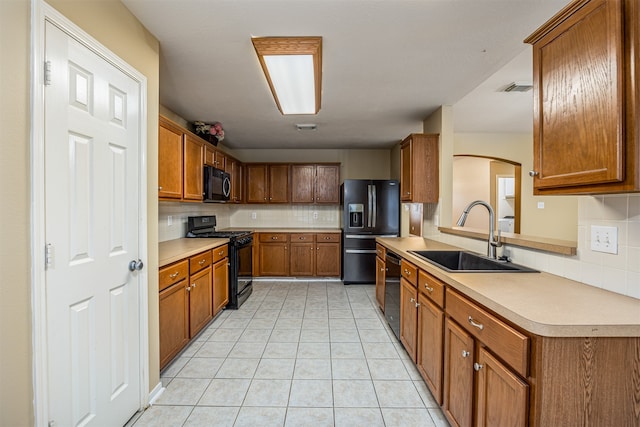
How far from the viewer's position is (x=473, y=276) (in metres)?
1.56

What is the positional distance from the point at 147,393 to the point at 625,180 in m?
2.63

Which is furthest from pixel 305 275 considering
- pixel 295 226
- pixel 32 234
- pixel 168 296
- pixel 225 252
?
pixel 32 234

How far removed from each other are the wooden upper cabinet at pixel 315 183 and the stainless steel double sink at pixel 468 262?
9.81 feet

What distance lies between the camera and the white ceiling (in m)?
1.68

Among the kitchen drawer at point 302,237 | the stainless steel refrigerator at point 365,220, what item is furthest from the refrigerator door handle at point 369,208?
the kitchen drawer at point 302,237

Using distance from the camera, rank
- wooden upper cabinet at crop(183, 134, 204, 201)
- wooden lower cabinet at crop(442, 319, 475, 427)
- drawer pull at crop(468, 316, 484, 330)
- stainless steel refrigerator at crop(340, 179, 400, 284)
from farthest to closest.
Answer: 1. stainless steel refrigerator at crop(340, 179, 400, 284)
2. wooden upper cabinet at crop(183, 134, 204, 201)
3. wooden lower cabinet at crop(442, 319, 475, 427)
4. drawer pull at crop(468, 316, 484, 330)

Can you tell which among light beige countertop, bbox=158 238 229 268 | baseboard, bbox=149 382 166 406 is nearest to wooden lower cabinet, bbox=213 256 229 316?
light beige countertop, bbox=158 238 229 268

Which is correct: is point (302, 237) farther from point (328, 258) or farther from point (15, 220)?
point (15, 220)

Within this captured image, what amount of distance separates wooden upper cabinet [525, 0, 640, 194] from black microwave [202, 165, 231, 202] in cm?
316

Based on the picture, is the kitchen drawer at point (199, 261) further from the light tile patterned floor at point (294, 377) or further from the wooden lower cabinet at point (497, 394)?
the wooden lower cabinet at point (497, 394)

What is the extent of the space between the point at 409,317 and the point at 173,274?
6.27 ft

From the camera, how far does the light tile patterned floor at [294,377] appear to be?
5.82 feet

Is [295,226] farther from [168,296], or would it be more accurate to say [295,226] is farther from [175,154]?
[168,296]

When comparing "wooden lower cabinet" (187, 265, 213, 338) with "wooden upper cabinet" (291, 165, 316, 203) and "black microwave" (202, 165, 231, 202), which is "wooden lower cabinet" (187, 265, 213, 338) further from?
"wooden upper cabinet" (291, 165, 316, 203)
